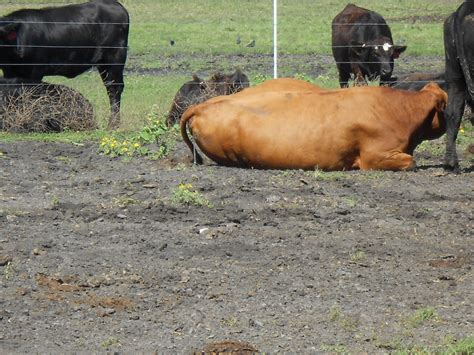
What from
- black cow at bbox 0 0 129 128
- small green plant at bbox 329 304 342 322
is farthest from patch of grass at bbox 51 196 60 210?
black cow at bbox 0 0 129 128

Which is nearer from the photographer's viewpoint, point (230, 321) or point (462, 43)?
point (230, 321)

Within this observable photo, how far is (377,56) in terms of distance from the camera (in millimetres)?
17375

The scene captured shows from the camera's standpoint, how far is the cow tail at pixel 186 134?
11.5 meters

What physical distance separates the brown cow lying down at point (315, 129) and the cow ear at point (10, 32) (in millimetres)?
4765

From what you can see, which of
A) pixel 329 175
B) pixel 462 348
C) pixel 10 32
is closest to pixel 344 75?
pixel 10 32

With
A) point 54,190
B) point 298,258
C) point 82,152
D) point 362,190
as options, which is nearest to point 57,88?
point 82,152

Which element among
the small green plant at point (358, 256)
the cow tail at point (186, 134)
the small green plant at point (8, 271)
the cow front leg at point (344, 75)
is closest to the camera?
the small green plant at point (8, 271)

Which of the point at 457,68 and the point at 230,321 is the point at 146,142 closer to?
the point at 457,68

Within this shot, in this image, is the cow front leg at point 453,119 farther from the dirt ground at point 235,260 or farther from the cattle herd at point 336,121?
the dirt ground at point 235,260

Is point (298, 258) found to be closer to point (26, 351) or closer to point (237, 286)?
point (237, 286)

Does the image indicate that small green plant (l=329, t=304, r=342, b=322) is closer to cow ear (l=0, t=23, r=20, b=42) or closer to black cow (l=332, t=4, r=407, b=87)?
cow ear (l=0, t=23, r=20, b=42)

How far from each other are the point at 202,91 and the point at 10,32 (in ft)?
9.04

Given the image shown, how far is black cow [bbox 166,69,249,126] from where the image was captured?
14.5 m

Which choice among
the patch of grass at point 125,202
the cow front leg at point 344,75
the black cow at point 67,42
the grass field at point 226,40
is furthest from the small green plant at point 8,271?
the cow front leg at point 344,75
